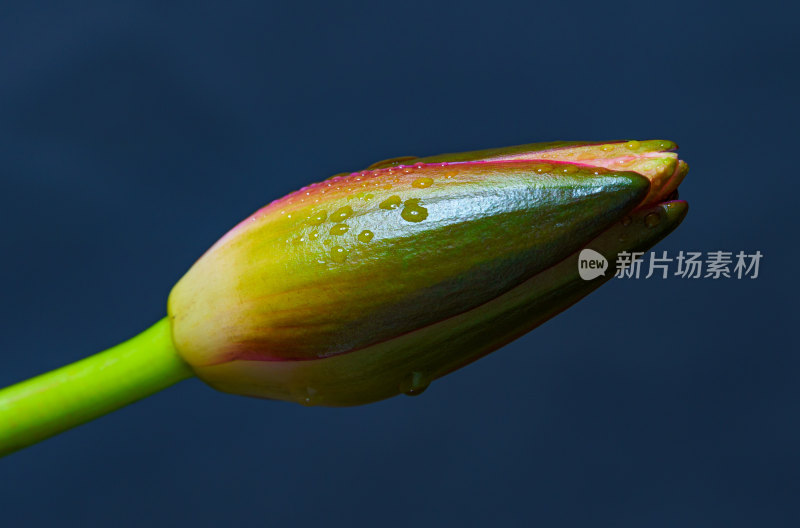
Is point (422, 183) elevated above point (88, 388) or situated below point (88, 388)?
above

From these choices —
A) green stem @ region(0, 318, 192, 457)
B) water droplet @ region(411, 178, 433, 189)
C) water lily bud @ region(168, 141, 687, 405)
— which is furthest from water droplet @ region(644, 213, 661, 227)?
green stem @ region(0, 318, 192, 457)

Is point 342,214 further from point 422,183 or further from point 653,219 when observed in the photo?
point 653,219

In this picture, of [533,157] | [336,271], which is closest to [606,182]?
[533,157]

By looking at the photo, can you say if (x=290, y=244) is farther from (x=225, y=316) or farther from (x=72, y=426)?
(x=72, y=426)

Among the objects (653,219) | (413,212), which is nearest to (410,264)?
(413,212)

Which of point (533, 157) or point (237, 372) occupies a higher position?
point (533, 157)

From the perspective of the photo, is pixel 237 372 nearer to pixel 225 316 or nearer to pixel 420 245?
pixel 225 316
